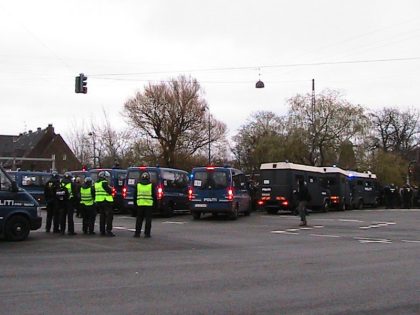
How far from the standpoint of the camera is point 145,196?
1658 centimetres

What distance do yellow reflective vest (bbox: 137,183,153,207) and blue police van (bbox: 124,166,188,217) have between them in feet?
28.0

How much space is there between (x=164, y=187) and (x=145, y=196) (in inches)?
389

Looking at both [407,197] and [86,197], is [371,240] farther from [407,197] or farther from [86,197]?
[407,197]

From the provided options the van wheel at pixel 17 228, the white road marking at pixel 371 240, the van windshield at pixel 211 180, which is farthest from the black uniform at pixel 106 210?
the van windshield at pixel 211 180

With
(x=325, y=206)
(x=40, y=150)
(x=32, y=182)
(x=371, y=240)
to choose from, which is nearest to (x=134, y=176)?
(x=32, y=182)

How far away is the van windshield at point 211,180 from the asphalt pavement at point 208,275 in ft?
25.0

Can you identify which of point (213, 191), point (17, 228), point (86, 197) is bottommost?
point (17, 228)

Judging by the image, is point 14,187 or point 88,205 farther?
point 88,205

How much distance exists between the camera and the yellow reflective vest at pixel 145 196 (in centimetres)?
1656

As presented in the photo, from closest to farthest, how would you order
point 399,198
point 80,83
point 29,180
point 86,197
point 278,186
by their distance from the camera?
point 86,197 < point 80,83 < point 29,180 < point 278,186 < point 399,198

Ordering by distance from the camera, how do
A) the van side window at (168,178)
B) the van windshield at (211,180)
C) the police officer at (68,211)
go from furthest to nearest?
1. the van side window at (168,178)
2. the van windshield at (211,180)
3. the police officer at (68,211)

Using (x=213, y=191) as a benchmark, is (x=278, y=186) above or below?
above

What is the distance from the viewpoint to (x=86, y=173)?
2775cm

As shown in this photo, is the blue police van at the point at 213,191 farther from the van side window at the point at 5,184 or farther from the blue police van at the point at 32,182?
the van side window at the point at 5,184
